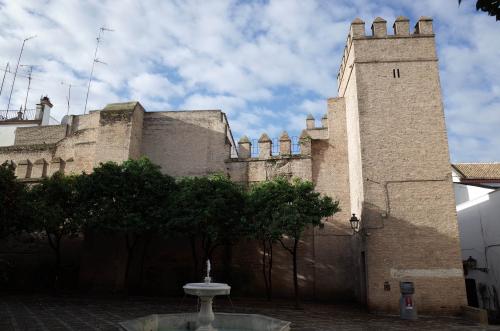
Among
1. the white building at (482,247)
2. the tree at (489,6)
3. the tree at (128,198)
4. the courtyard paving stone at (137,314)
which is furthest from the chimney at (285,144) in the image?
the tree at (489,6)

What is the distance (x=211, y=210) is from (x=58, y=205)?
226 inches

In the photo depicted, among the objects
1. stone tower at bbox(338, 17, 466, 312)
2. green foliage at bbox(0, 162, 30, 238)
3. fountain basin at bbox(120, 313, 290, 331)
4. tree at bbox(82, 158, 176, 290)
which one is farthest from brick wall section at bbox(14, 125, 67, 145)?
fountain basin at bbox(120, 313, 290, 331)

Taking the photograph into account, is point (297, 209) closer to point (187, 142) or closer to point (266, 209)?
point (266, 209)

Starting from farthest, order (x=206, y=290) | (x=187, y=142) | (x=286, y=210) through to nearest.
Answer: (x=187, y=142) < (x=286, y=210) < (x=206, y=290)

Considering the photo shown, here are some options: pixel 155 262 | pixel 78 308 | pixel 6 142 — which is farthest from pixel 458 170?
pixel 6 142

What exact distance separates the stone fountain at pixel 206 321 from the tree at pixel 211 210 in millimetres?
4645

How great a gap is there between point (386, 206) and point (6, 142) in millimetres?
22396

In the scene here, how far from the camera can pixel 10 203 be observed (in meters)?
11.1

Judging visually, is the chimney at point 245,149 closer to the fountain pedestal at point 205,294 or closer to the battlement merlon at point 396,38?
the battlement merlon at point 396,38

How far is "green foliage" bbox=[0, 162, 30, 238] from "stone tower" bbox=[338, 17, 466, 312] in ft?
34.8

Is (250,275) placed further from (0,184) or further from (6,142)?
(6,142)

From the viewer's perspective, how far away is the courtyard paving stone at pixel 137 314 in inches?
338

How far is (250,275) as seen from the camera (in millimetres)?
16141

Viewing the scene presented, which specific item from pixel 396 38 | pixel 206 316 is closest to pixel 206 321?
pixel 206 316
